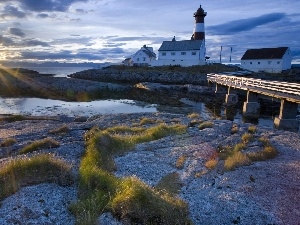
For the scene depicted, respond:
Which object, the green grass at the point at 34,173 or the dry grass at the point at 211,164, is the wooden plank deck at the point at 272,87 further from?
the green grass at the point at 34,173

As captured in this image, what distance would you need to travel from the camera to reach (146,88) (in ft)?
158

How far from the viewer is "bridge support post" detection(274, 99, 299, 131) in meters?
22.4

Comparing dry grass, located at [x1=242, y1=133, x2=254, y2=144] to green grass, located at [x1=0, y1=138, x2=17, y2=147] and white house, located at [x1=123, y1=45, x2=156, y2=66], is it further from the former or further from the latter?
white house, located at [x1=123, y1=45, x2=156, y2=66]

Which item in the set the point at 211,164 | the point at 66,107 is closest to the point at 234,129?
the point at 211,164

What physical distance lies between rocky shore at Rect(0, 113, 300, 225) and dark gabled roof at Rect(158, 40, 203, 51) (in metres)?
60.4

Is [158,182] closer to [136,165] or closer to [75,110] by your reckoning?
[136,165]

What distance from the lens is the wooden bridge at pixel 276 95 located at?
2238 cm

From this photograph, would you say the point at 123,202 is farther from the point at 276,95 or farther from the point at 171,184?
the point at 276,95

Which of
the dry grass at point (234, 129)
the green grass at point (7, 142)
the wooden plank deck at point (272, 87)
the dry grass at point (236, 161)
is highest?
the wooden plank deck at point (272, 87)

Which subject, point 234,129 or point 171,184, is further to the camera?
point 234,129

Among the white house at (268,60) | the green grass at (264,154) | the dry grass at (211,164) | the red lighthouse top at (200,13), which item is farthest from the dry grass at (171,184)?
the white house at (268,60)

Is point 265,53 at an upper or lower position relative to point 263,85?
upper

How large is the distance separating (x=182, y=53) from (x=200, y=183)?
230 ft

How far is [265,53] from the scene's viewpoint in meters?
80.8
